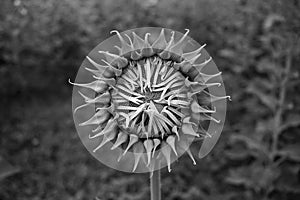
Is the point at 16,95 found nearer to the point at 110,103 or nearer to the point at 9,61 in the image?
the point at 9,61

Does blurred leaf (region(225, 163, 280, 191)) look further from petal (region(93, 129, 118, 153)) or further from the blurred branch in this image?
petal (region(93, 129, 118, 153))

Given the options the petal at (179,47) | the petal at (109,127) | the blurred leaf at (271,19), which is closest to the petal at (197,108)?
the petal at (179,47)

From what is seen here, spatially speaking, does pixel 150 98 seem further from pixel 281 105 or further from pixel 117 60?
pixel 281 105

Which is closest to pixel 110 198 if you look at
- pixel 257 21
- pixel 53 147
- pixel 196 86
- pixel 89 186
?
Result: pixel 89 186

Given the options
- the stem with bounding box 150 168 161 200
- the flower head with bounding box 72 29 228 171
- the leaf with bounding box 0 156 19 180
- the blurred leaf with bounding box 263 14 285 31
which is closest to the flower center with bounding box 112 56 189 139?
the flower head with bounding box 72 29 228 171

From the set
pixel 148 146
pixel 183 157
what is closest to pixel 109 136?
pixel 148 146

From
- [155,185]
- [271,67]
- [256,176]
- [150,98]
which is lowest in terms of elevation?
[256,176]
